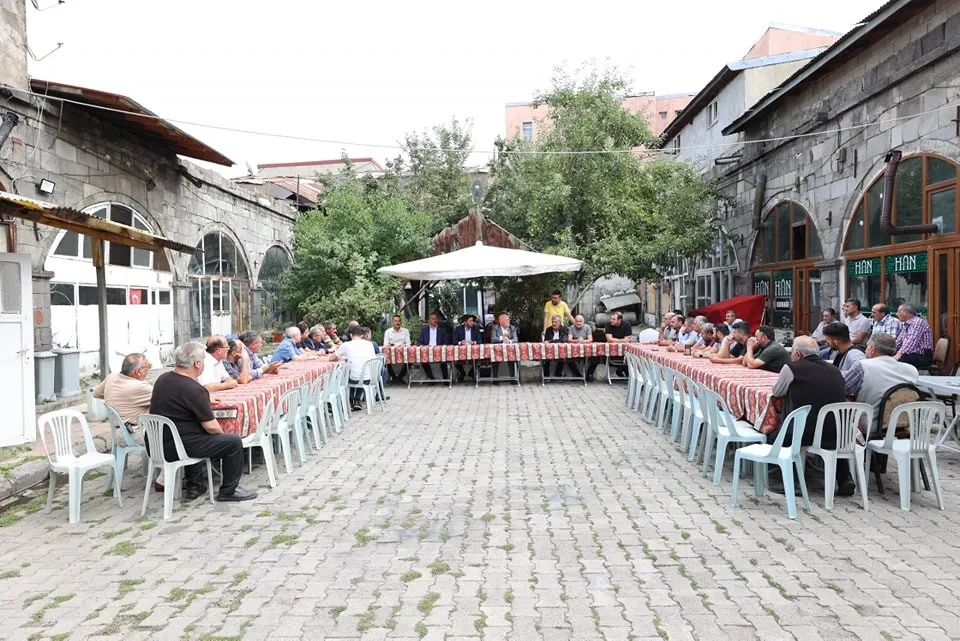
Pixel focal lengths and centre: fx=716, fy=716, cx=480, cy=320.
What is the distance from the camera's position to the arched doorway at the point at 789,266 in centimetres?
1377

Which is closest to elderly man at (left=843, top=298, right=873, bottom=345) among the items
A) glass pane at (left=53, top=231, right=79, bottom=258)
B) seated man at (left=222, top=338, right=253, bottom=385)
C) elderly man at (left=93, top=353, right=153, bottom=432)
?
seated man at (left=222, top=338, right=253, bottom=385)

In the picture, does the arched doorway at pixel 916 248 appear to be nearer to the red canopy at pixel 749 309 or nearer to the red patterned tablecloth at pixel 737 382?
the red canopy at pixel 749 309

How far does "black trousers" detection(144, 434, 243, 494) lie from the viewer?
5266 millimetres

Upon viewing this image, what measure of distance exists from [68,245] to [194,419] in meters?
7.39

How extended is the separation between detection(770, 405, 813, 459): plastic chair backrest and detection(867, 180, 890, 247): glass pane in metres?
7.18

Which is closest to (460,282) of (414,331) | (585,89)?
(414,331)

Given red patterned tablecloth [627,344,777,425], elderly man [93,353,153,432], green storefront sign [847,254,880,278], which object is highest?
green storefront sign [847,254,880,278]

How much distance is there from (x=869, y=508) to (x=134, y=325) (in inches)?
483

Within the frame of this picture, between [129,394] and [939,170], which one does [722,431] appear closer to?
[129,394]

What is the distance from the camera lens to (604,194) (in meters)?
16.3

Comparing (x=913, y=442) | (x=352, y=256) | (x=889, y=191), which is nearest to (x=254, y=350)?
(x=913, y=442)

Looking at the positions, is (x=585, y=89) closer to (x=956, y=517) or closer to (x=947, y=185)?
(x=947, y=185)

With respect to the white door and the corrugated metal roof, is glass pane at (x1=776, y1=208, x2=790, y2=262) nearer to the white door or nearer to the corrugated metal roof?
the corrugated metal roof

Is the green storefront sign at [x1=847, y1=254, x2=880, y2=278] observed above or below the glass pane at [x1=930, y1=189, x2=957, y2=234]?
below
